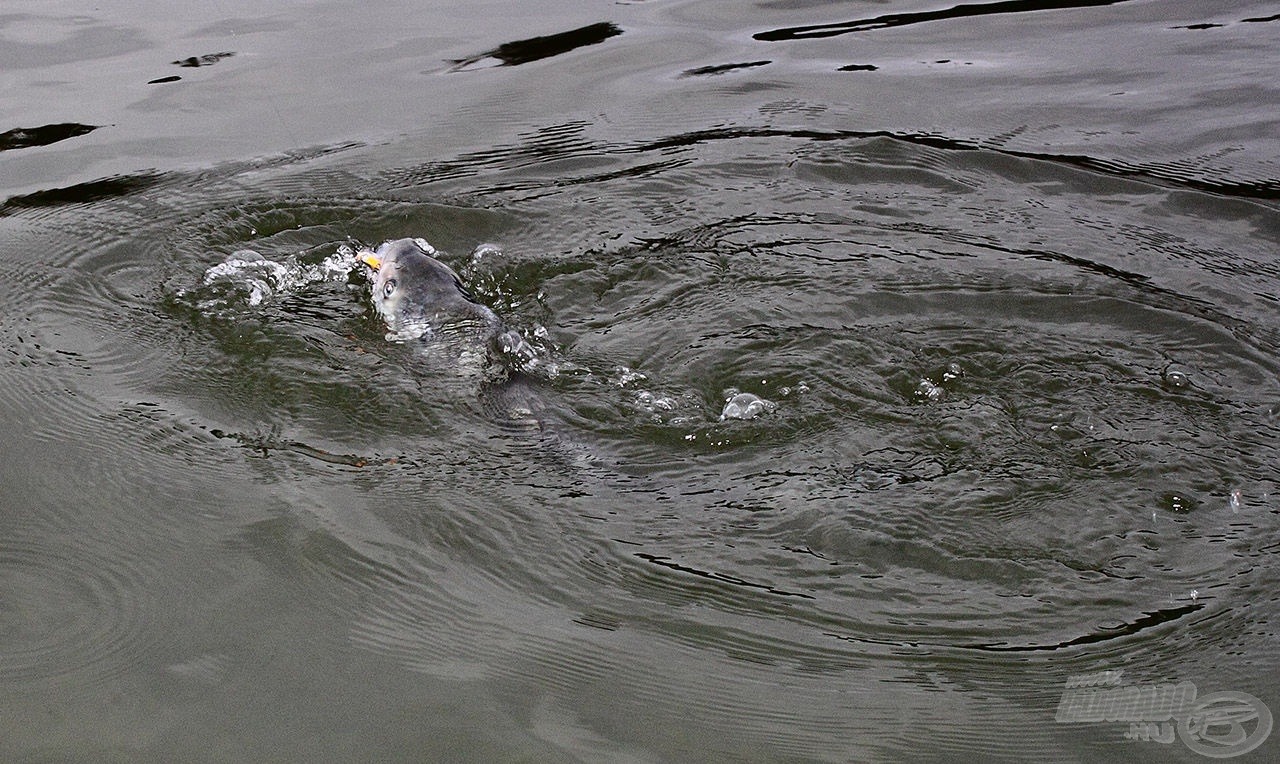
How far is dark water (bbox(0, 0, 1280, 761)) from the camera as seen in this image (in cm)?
310

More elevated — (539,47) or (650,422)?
(539,47)

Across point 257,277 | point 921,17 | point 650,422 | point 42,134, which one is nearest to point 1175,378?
point 650,422

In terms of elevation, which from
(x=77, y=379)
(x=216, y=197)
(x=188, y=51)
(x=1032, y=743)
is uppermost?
(x=188, y=51)

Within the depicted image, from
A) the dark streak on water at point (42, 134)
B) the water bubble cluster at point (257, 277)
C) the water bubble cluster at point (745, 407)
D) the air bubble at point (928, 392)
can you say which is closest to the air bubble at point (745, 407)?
the water bubble cluster at point (745, 407)

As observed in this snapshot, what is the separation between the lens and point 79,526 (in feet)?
12.1

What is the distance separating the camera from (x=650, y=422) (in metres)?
4.38

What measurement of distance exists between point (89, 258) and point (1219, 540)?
5046 mm

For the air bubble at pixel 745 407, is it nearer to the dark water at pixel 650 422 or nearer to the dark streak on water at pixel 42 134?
the dark water at pixel 650 422

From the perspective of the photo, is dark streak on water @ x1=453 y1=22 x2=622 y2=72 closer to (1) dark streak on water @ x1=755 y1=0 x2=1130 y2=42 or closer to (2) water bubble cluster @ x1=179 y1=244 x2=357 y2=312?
(1) dark streak on water @ x1=755 y1=0 x2=1130 y2=42

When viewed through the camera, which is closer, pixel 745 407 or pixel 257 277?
pixel 745 407

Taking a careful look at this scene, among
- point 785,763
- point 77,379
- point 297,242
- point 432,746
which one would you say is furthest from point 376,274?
point 785,763

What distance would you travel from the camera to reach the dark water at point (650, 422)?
122 inches

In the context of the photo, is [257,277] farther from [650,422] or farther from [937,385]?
[937,385]

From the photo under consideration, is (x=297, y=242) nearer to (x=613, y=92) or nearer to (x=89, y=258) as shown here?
(x=89, y=258)
